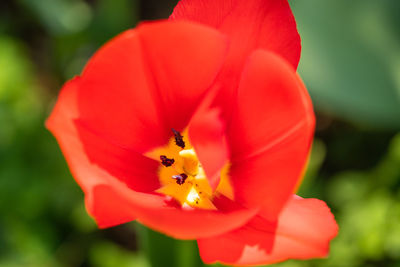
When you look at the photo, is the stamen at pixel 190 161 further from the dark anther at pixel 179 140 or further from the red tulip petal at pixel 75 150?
the red tulip petal at pixel 75 150

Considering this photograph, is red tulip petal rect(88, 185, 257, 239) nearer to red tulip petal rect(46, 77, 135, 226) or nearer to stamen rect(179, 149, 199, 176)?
red tulip petal rect(46, 77, 135, 226)

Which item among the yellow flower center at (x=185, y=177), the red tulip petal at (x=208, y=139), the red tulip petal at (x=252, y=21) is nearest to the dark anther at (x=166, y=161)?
the yellow flower center at (x=185, y=177)

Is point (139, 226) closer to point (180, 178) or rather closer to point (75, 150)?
point (180, 178)

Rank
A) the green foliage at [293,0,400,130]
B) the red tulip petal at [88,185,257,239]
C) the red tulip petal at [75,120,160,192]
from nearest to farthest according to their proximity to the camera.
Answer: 1. the red tulip petal at [88,185,257,239]
2. the red tulip petal at [75,120,160,192]
3. the green foliage at [293,0,400,130]

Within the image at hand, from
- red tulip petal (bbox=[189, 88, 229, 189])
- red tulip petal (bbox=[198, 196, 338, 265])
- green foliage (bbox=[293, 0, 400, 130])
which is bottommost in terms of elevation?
green foliage (bbox=[293, 0, 400, 130])

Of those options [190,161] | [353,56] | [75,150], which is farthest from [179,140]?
[353,56]

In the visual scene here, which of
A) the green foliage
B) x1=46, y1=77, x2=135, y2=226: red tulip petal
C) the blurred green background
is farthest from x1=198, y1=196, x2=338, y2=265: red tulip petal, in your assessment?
the green foliage

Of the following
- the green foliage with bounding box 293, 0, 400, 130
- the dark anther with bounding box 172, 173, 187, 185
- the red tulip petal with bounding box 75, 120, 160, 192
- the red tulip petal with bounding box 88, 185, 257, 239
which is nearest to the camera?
the red tulip petal with bounding box 88, 185, 257, 239
